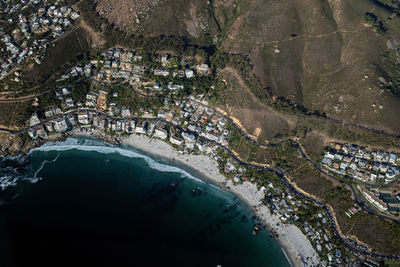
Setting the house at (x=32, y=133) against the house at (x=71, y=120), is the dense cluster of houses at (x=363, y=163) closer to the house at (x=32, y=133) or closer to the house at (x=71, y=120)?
the house at (x=71, y=120)

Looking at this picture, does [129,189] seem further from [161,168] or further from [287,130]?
[287,130]

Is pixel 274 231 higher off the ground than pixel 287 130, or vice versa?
pixel 287 130

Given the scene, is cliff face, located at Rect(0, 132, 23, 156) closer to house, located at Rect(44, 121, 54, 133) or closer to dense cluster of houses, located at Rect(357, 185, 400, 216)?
house, located at Rect(44, 121, 54, 133)

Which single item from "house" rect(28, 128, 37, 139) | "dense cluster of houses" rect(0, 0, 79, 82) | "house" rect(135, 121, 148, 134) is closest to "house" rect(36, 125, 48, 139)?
"house" rect(28, 128, 37, 139)

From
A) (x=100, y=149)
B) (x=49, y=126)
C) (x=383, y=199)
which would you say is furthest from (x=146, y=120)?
(x=383, y=199)

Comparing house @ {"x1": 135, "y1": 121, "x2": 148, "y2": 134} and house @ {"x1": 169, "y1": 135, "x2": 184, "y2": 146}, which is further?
house @ {"x1": 135, "y1": 121, "x2": 148, "y2": 134}

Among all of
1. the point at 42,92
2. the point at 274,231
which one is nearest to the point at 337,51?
the point at 274,231

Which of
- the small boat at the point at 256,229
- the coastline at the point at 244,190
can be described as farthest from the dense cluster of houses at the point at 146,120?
the small boat at the point at 256,229
